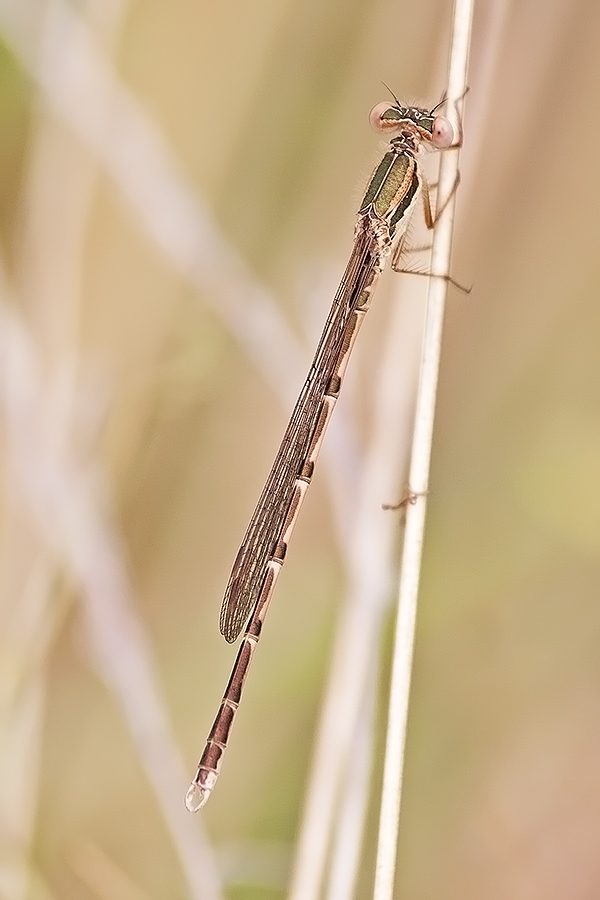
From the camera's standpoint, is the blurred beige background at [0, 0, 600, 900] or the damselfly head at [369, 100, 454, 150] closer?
the damselfly head at [369, 100, 454, 150]

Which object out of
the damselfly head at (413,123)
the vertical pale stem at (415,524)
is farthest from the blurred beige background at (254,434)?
the vertical pale stem at (415,524)

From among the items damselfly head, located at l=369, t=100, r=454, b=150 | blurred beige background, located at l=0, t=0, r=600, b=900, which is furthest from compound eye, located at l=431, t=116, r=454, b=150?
blurred beige background, located at l=0, t=0, r=600, b=900

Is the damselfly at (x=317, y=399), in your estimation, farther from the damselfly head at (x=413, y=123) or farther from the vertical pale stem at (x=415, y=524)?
the vertical pale stem at (x=415, y=524)

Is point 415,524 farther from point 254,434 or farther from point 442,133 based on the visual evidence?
point 442,133

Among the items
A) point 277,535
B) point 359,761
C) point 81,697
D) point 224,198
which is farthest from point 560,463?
point 81,697

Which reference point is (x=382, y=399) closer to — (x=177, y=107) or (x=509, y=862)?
(x=177, y=107)

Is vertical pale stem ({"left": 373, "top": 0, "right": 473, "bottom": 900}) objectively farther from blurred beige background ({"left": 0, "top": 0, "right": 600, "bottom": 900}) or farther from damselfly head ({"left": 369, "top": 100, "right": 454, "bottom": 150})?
blurred beige background ({"left": 0, "top": 0, "right": 600, "bottom": 900})
